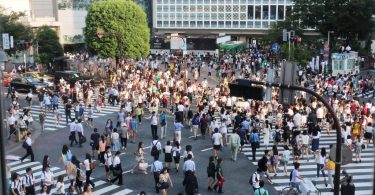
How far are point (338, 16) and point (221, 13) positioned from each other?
1017 inches

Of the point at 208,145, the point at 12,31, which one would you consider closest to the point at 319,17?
the point at 12,31

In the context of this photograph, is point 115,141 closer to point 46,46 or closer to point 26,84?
point 26,84

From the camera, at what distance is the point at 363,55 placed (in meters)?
53.2

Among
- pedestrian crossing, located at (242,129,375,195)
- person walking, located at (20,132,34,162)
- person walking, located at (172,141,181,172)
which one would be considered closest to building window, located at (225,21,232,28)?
pedestrian crossing, located at (242,129,375,195)

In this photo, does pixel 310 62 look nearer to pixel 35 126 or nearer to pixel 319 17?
pixel 319 17

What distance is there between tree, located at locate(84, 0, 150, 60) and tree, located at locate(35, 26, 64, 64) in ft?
21.2

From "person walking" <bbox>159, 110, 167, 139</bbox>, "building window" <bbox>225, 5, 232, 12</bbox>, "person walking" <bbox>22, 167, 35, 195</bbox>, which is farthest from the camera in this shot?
"building window" <bbox>225, 5, 232, 12</bbox>

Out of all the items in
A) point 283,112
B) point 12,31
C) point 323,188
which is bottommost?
point 323,188

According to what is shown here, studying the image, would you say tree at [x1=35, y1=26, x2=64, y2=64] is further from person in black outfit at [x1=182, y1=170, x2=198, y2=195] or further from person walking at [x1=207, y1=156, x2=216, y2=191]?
person in black outfit at [x1=182, y1=170, x2=198, y2=195]

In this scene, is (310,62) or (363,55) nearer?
(310,62)

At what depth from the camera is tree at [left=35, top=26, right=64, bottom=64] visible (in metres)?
50.3

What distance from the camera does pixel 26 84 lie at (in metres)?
36.1

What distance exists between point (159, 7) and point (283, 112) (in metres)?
58.0

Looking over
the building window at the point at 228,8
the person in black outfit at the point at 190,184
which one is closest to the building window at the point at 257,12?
the building window at the point at 228,8
